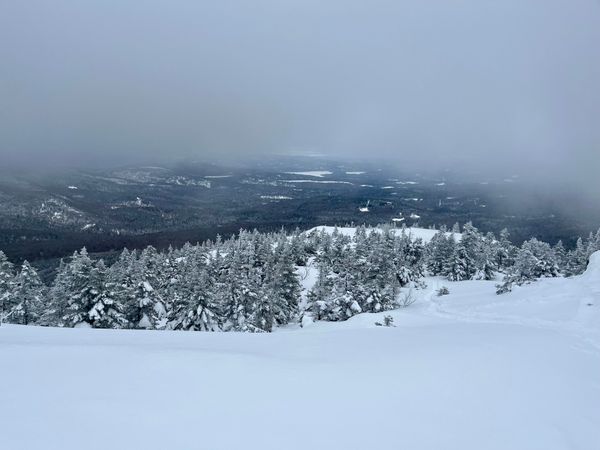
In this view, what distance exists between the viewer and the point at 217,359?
970 centimetres

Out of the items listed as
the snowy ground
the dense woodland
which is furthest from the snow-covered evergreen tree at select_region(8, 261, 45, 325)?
the snowy ground

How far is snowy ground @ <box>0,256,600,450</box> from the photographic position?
20.4 ft

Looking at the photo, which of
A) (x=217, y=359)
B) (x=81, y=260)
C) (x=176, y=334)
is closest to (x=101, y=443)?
(x=217, y=359)

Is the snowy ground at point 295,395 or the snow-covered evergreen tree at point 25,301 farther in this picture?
the snow-covered evergreen tree at point 25,301

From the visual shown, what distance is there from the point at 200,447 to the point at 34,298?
1531 inches

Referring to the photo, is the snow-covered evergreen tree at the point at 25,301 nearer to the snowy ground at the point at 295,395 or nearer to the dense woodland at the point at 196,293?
the dense woodland at the point at 196,293

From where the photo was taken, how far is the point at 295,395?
7.91m

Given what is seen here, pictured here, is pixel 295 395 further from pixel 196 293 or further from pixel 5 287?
pixel 5 287

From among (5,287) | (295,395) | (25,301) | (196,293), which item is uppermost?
(295,395)

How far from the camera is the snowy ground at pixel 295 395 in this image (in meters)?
6.22

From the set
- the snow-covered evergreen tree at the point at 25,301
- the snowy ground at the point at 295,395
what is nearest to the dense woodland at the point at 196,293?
the snow-covered evergreen tree at the point at 25,301

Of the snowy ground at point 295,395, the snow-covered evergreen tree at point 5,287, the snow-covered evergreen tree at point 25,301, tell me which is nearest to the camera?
the snowy ground at point 295,395

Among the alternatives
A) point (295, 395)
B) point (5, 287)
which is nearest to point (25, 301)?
point (5, 287)

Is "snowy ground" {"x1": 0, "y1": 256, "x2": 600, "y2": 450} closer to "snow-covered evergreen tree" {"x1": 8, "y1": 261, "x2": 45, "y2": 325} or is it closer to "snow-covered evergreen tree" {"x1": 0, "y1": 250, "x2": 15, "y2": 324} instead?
"snow-covered evergreen tree" {"x1": 0, "y1": 250, "x2": 15, "y2": 324}
